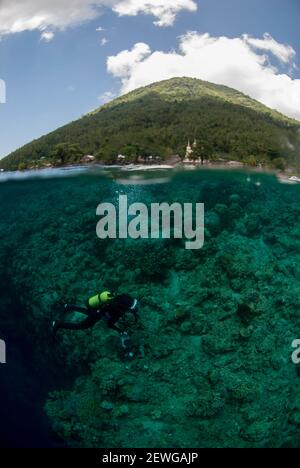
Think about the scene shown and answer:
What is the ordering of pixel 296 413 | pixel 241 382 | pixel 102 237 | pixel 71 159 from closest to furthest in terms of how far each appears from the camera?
pixel 296 413 < pixel 241 382 < pixel 102 237 < pixel 71 159

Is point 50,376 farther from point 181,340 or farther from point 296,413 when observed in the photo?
point 296,413

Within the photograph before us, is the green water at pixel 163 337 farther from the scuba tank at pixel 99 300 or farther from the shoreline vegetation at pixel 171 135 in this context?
the shoreline vegetation at pixel 171 135

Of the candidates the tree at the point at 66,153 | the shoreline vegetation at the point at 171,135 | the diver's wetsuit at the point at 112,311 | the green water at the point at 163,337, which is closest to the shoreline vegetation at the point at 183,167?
the shoreline vegetation at the point at 171,135

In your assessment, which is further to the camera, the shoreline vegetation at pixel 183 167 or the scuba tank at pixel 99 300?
the shoreline vegetation at pixel 183 167

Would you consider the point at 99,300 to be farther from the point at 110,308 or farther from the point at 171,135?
the point at 171,135

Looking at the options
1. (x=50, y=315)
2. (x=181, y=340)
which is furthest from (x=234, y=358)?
(x=50, y=315)

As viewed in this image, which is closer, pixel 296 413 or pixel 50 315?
pixel 296 413

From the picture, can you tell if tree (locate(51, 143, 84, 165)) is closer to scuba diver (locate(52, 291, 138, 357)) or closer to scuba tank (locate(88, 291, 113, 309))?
scuba diver (locate(52, 291, 138, 357))

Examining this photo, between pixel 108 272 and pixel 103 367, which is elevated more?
pixel 108 272
